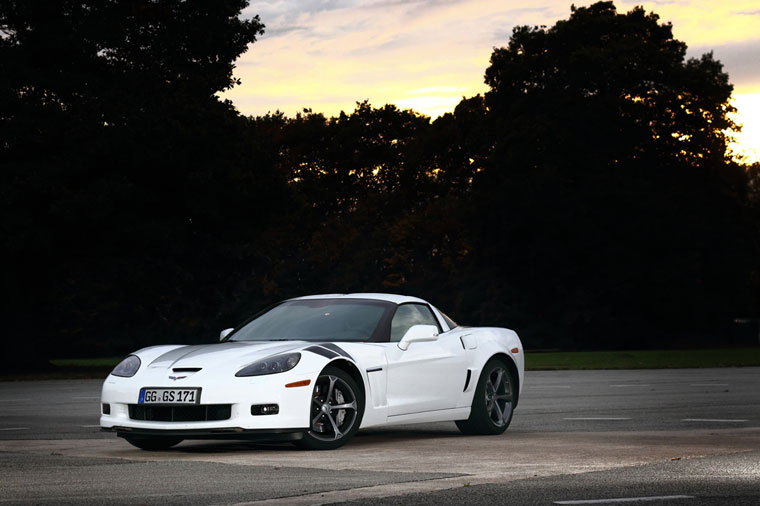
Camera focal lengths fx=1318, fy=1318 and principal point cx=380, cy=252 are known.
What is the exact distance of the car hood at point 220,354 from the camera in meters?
10.9

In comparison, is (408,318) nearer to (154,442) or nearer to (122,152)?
(154,442)

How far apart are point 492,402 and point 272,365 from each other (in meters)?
3.02

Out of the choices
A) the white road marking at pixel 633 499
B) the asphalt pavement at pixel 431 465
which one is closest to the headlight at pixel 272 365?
the asphalt pavement at pixel 431 465

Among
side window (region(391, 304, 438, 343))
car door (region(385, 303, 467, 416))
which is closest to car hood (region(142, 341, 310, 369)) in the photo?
car door (region(385, 303, 467, 416))

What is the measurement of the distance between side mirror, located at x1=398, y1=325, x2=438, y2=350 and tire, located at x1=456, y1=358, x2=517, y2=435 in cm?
103

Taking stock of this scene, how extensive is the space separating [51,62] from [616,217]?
2935 centimetres

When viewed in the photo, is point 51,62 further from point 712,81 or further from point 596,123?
point 712,81

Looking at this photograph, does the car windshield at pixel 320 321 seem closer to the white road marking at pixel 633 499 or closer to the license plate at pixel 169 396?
the license plate at pixel 169 396

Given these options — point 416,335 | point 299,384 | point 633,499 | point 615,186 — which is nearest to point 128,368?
point 299,384

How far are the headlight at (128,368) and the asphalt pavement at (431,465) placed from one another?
649 millimetres

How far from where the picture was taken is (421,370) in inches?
478

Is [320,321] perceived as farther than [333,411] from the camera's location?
Yes

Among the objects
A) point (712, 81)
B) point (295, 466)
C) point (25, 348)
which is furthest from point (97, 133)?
point (712, 81)

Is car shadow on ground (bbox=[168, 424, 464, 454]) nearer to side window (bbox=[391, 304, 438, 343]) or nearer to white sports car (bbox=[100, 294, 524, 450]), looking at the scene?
white sports car (bbox=[100, 294, 524, 450])
